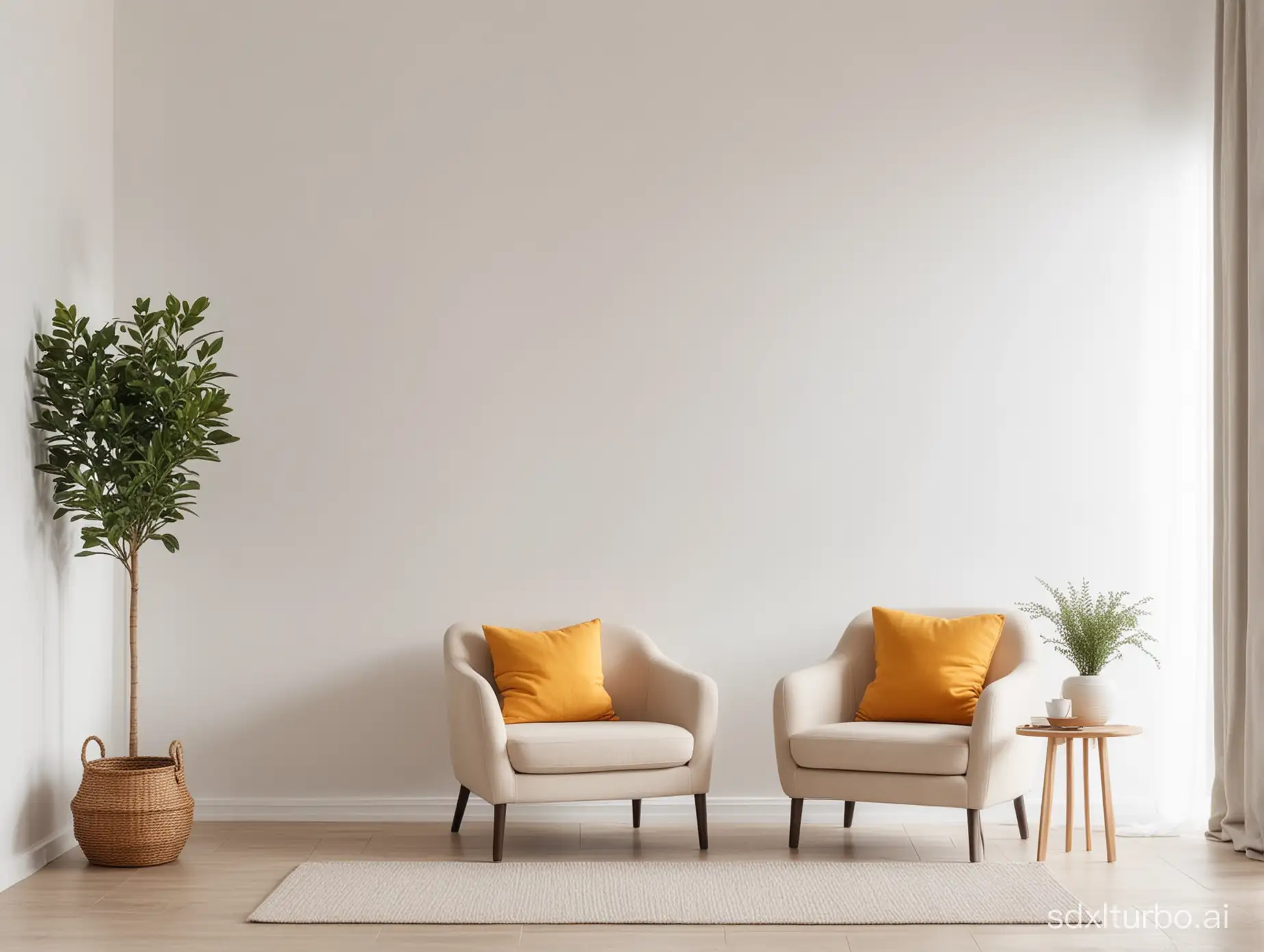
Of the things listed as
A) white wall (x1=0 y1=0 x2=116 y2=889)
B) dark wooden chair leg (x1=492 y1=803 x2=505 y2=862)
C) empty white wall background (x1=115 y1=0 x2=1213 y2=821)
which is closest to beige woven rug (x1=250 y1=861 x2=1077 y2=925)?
dark wooden chair leg (x1=492 y1=803 x2=505 y2=862)

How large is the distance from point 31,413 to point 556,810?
→ 248 centimetres

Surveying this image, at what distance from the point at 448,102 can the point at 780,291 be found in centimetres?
160

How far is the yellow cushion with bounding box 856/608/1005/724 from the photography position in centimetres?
438

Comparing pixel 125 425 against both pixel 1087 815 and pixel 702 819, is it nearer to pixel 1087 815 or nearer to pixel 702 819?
pixel 702 819

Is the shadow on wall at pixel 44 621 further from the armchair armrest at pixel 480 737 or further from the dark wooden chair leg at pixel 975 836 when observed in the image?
the dark wooden chair leg at pixel 975 836

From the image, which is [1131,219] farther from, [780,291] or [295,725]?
[295,725]

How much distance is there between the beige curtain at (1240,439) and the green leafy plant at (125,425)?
3.73 m

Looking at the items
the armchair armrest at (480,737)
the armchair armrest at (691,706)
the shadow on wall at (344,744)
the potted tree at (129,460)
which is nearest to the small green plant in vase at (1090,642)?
the armchair armrest at (691,706)

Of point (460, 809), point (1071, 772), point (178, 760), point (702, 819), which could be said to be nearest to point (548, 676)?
point (460, 809)

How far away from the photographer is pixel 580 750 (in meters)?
Result: 4.12

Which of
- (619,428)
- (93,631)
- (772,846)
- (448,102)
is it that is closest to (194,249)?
(448,102)

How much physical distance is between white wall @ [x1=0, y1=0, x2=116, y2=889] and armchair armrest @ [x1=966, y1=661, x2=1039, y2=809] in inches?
126

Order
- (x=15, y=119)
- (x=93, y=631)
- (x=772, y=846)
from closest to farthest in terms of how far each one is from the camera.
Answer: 1. (x=15, y=119)
2. (x=772, y=846)
3. (x=93, y=631)

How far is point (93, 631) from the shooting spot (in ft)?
15.6
